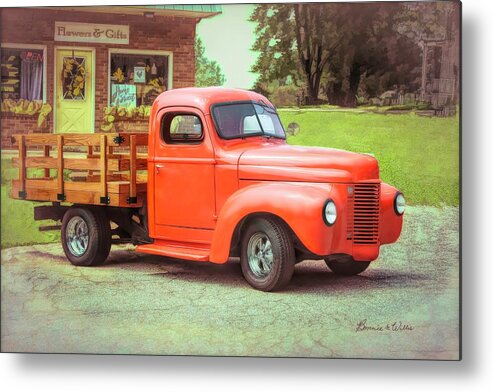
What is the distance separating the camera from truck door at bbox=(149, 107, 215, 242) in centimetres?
542

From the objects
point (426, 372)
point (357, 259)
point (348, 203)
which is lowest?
point (426, 372)

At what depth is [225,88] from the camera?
216 inches

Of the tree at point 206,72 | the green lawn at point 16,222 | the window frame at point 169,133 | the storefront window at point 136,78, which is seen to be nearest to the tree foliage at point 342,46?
the tree at point 206,72

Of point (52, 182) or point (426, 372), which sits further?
point (52, 182)

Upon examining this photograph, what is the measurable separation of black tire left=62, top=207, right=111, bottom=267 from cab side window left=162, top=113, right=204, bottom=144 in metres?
0.70

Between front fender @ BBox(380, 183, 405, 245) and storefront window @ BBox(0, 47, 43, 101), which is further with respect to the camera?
storefront window @ BBox(0, 47, 43, 101)

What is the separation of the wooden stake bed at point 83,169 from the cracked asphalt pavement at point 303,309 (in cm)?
57

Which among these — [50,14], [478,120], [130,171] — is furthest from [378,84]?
[50,14]

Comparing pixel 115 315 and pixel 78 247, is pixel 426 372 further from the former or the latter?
pixel 78 247

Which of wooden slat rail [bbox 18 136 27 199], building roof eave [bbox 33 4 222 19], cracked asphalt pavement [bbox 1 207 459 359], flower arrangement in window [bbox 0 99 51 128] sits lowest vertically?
cracked asphalt pavement [bbox 1 207 459 359]

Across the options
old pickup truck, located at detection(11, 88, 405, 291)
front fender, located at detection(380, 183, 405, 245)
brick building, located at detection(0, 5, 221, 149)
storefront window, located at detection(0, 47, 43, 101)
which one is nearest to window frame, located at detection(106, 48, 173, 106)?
brick building, located at detection(0, 5, 221, 149)

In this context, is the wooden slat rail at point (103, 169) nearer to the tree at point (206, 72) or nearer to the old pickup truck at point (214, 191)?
the old pickup truck at point (214, 191)

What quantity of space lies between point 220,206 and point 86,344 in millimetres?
1287

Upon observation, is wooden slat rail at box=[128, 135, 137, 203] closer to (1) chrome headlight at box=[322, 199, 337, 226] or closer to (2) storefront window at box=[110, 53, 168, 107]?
(2) storefront window at box=[110, 53, 168, 107]
